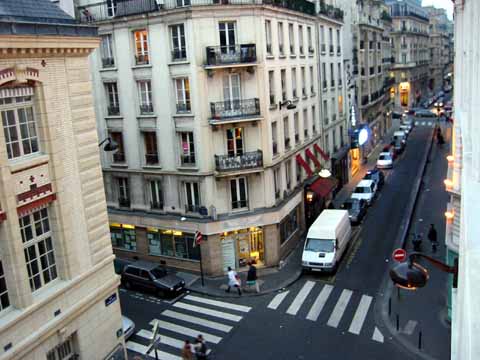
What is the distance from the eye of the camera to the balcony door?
26.1 meters

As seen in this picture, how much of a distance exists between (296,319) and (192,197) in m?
8.96

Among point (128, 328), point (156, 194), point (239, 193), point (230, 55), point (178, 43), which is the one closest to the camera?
point (128, 328)

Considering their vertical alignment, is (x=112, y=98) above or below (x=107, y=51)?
below

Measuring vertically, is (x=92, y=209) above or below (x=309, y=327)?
above

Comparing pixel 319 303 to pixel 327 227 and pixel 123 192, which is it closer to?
pixel 327 227

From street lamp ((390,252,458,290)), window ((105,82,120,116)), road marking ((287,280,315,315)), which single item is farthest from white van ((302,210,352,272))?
street lamp ((390,252,458,290))

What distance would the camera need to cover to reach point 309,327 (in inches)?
836

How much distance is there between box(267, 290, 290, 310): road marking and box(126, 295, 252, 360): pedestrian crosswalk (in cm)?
106

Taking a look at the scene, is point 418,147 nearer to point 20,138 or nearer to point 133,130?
point 133,130

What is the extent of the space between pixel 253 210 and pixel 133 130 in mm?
8139

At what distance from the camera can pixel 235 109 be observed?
2623 cm

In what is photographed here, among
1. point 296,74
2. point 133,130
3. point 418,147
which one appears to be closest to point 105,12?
point 133,130

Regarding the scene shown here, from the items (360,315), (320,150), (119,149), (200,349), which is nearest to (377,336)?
(360,315)

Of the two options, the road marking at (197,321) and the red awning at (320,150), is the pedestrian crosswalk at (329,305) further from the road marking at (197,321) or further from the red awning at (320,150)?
the red awning at (320,150)
